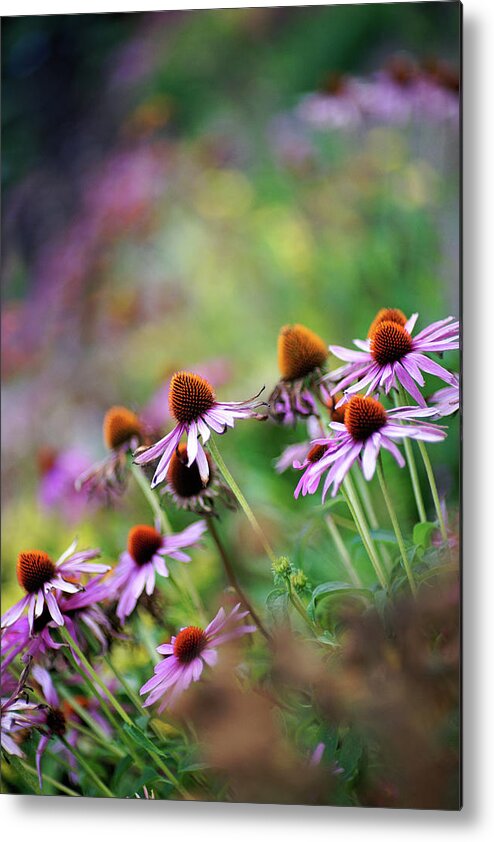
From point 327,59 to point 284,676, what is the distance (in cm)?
81

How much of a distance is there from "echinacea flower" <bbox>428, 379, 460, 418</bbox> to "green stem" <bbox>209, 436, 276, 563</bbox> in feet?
0.89

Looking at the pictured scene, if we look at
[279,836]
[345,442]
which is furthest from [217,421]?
[279,836]

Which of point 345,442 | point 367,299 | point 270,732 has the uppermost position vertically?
point 367,299

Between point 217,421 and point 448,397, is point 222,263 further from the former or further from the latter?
point 448,397

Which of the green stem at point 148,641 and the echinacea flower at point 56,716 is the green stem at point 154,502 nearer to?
the green stem at point 148,641

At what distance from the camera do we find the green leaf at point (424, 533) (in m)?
1.35

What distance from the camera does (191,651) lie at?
140 centimetres

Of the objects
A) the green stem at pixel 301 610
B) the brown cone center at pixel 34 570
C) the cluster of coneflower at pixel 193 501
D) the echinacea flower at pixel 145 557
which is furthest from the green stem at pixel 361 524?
the brown cone center at pixel 34 570

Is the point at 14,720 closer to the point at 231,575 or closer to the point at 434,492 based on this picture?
the point at 231,575

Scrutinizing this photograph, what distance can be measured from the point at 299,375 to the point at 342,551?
24 centimetres

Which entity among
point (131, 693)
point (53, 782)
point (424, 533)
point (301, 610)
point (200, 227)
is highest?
point (200, 227)

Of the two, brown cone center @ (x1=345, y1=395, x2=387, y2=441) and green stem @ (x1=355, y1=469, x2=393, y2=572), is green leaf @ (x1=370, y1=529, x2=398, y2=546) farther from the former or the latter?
brown cone center @ (x1=345, y1=395, x2=387, y2=441)

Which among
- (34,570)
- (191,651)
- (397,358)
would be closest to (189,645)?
(191,651)

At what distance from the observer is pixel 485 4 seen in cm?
138
